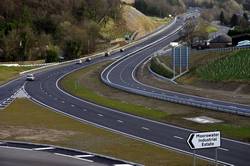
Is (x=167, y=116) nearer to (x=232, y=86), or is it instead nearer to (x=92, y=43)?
(x=232, y=86)

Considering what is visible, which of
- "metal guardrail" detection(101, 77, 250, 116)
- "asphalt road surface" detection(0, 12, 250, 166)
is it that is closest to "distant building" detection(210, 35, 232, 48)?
"asphalt road surface" detection(0, 12, 250, 166)

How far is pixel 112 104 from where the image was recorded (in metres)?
69.2

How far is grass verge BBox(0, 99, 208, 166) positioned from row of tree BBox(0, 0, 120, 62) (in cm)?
9295

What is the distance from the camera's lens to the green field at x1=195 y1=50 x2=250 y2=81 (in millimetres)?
85606

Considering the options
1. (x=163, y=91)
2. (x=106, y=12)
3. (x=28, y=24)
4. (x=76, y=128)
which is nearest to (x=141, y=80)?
(x=163, y=91)

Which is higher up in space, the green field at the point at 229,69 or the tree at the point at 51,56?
the green field at the point at 229,69

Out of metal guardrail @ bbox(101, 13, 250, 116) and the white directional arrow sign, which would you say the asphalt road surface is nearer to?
metal guardrail @ bbox(101, 13, 250, 116)

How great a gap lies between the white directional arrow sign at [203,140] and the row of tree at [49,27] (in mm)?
126754

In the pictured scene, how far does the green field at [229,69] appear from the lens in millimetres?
85606

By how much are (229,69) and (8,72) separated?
54.1 metres

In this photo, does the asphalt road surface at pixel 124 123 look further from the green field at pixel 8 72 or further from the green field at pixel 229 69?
the green field at pixel 229 69

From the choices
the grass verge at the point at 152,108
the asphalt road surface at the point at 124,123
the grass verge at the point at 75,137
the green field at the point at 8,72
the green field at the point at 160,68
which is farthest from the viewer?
the green field at the point at 8,72

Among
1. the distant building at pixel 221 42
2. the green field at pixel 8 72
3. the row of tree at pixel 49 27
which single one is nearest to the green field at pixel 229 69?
the distant building at pixel 221 42

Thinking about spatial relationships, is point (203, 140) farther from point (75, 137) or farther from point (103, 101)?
point (103, 101)
